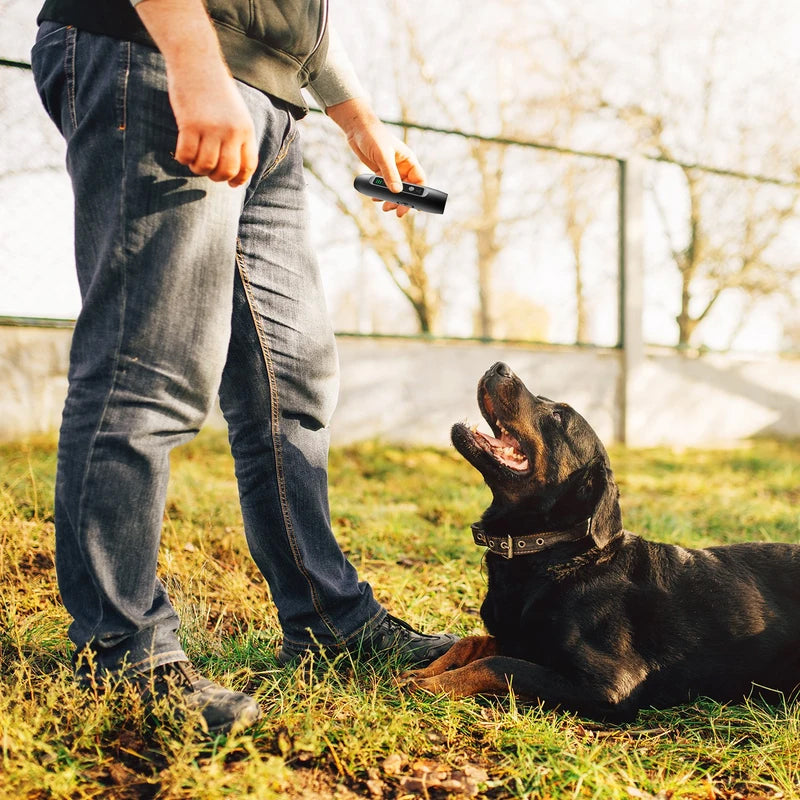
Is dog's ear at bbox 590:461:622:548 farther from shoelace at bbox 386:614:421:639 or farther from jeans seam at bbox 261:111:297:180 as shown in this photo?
jeans seam at bbox 261:111:297:180

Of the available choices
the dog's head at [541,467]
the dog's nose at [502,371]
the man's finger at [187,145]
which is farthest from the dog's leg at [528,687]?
the man's finger at [187,145]

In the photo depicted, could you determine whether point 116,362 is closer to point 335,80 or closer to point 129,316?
point 129,316

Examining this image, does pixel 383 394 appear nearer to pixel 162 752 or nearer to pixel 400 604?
pixel 400 604

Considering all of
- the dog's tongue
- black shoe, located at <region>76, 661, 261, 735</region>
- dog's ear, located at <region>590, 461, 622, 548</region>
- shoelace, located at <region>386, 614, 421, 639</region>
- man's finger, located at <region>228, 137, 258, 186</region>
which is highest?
man's finger, located at <region>228, 137, 258, 186</region>

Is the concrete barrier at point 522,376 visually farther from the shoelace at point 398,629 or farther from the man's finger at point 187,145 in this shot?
the man's finger at point 187,145

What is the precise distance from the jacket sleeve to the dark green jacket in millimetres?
231

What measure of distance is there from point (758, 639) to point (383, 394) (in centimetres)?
440

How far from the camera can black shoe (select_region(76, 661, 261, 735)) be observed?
5.27 ft

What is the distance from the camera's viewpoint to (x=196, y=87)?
1421 mm

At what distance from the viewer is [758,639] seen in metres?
2.24

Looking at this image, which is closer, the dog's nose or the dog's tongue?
the dog's tongue

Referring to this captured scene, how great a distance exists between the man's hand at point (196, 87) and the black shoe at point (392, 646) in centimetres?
131

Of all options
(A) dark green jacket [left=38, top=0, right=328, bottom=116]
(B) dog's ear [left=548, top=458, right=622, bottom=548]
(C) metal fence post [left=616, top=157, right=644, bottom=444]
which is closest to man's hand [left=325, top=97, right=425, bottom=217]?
(A) dark green jacket [left=38, top=0, right=328, bottom=116]

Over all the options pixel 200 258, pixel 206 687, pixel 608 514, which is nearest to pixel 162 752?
pixel 206 687
